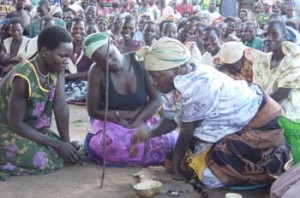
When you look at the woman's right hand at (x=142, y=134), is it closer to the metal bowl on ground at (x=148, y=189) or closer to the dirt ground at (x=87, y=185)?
the dirt ground at (x=87, y=185)

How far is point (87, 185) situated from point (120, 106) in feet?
2.50

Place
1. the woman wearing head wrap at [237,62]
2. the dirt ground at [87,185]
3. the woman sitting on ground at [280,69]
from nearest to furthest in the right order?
the dirt ground at [87,185], the woman sitting on ground at [280,69], the woman wearing head wrap at [237,62]

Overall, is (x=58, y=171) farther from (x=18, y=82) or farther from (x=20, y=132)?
(x=18, y=82)

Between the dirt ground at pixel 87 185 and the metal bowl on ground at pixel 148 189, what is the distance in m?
0.08

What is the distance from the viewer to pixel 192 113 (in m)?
3.33

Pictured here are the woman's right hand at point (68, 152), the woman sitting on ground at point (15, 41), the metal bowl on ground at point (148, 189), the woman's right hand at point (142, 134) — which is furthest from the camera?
the woman sitting on ground at point (15, 41)

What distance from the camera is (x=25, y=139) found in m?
3.73

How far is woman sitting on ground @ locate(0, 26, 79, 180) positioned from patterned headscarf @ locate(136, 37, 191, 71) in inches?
26.4

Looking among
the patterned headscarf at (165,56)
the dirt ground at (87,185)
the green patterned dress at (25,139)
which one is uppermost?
the patterned headscarf at (165,56)

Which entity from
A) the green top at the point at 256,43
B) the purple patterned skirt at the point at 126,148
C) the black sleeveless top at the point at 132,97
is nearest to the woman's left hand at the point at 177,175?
the purple patterned skirt at the point at 126,148

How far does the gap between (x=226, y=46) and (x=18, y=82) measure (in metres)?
2.38

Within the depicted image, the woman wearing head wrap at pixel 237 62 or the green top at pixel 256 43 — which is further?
the green top at pixel 256 43

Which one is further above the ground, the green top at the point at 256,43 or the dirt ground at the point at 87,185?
the green top at the point at 256,43

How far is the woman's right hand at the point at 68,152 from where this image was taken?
3881 millimetres
